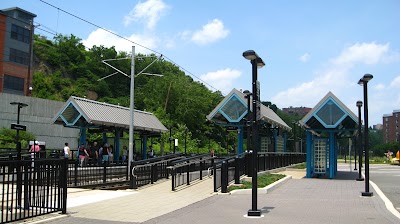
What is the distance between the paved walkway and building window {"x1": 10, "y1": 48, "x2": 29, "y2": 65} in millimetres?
48205

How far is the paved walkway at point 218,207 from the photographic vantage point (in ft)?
32.4

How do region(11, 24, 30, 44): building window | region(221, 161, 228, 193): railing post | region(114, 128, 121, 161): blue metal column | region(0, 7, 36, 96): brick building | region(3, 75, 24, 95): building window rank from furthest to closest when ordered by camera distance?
region(11, 24, 30, 44): building window
region(3, 75, 24, 95): building window
region(0, 7, 36, 96): brick building
region(114, 128, 121, 161): blue metal column
region(221, 161, 228, 193): railing post

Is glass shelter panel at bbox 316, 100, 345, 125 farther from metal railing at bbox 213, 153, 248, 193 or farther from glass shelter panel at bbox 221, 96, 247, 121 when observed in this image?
glass shelter panel at bbox 221, 96, 247, 121

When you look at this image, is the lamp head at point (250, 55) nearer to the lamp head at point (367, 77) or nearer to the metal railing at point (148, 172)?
the lamp head at point (367, 77)

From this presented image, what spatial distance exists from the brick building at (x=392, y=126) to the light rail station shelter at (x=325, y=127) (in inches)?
5382

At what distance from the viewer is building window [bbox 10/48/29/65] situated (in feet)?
190

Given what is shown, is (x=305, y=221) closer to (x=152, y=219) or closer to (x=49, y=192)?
(x=152, y=219)

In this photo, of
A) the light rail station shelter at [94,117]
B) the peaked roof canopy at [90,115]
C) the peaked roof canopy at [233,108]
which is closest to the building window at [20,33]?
the light rail station shelter at [94,117]

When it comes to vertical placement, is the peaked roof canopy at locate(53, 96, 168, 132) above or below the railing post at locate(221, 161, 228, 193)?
above

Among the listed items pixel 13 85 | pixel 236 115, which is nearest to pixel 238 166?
pixel 236 115

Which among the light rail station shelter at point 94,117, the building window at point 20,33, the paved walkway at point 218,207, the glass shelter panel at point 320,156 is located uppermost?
the building window at point 20,33

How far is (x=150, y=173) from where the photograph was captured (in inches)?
707

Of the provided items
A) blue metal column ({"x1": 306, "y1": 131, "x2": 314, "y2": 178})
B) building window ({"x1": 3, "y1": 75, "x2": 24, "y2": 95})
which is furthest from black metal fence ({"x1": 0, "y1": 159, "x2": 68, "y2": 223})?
building window ({"x1": 3, "y1": 75, "x2": 24, "y2": 95})

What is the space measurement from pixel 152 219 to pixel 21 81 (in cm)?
5478
